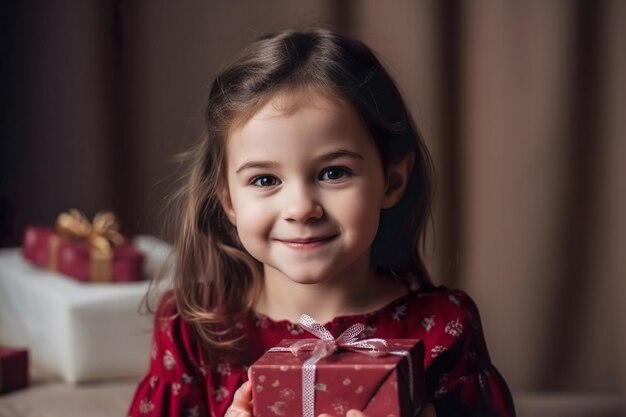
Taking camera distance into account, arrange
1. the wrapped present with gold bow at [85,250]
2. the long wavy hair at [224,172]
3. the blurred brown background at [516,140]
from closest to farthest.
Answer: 1. the long wavy hair at [224,172]
2. the blurred brown background at [516,140]
3. the wrapped present with gold bow at [85,250]

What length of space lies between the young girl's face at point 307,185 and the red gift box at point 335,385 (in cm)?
9

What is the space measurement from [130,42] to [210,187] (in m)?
0.64

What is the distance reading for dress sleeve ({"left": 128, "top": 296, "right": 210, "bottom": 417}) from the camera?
815 mm

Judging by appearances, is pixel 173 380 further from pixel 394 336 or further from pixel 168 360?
pixel 394 336

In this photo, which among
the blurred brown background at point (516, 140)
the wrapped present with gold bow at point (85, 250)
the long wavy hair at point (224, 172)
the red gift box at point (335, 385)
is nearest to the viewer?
the red gift box at point (335, 385)

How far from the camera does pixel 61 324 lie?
3.68ft

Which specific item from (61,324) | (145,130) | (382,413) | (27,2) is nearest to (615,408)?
(382,413)

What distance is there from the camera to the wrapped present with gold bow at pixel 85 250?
3.86ft

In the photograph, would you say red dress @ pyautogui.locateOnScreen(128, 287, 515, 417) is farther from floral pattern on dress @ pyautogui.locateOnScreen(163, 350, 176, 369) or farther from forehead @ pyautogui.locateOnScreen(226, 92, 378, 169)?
forehead @ pyautogui.locateOnScreen(226, 92, 378, 169)

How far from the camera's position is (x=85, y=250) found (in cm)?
119

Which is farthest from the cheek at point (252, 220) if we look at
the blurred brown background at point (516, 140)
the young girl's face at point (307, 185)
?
the blurred brown background at point (516, 140)

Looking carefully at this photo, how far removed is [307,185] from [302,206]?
0.05 feet

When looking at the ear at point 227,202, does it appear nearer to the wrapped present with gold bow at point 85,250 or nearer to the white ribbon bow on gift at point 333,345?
the white ribbon bow on gift at point 333,345

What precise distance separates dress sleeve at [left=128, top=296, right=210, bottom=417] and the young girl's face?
15 cm
